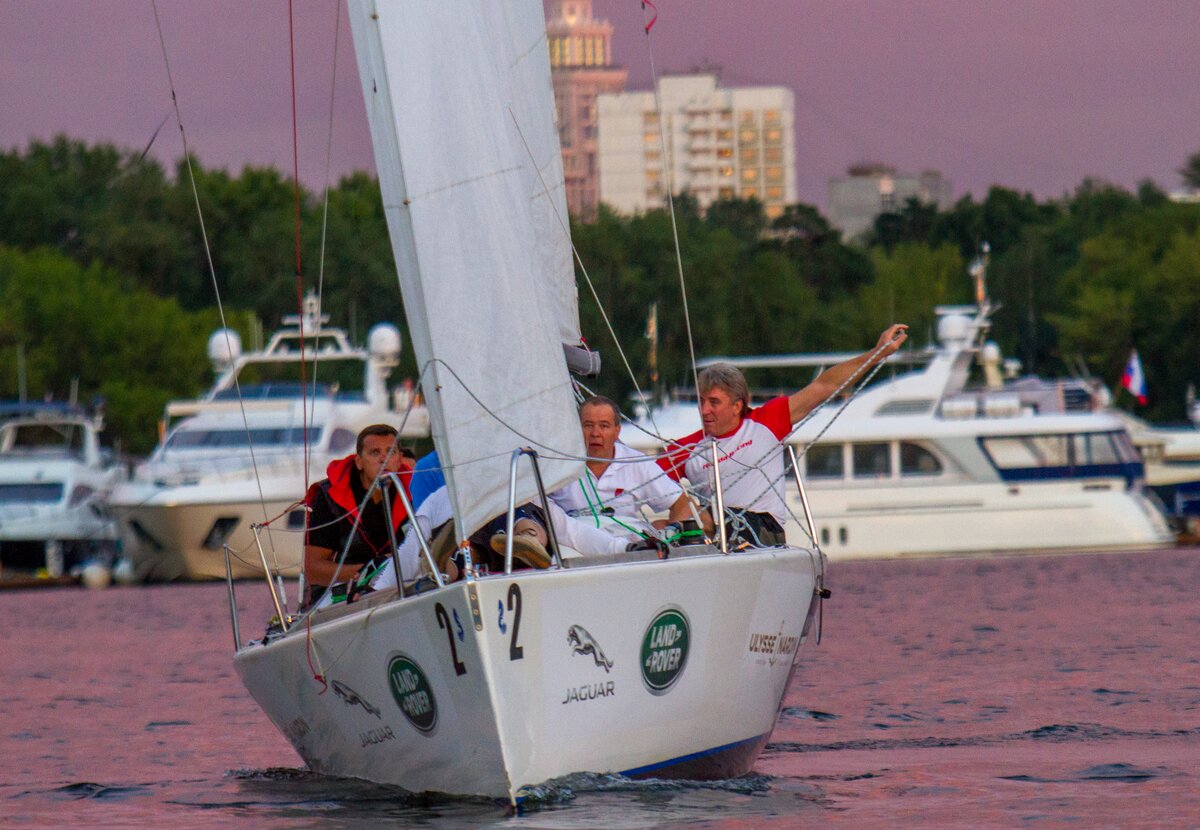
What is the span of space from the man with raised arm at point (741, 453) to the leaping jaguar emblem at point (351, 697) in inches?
71.8

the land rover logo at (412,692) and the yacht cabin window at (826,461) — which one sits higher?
the land rover logo at (412,692)

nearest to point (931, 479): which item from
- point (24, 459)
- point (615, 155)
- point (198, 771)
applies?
A: point (24, 459)

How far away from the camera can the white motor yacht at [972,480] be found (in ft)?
122

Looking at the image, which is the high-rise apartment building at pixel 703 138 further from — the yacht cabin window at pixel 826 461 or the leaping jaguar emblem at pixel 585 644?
the leaping jaguar emblem at pixel 585 644

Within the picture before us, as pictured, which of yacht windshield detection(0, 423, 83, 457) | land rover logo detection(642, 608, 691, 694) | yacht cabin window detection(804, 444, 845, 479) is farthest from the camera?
yacht windshield detection(0, 423, 83, 457)

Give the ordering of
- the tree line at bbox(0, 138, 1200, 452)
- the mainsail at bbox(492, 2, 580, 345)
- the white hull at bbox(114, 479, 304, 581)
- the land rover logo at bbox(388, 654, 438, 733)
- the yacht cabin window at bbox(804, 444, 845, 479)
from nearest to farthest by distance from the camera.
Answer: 1. the land rover logo at bbox(388, 654, 438, 733)
2. the mainsail at bbox(492, 2, 580, 345)
3. the white hull at bbox(114, 479, 304, 581)
4. the yacht cabin window at bbox(804, 444, 845, 479)
5. the tree line at bbox(0, 138, 1200, 452)

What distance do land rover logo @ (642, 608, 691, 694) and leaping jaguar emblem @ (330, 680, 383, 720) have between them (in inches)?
44.7

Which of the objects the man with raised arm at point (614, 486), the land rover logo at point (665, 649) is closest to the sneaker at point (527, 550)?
the land rover logo at point (665, 649)

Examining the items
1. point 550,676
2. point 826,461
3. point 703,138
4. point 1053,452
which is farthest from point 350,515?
point 703,138

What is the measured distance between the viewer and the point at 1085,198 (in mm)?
77125

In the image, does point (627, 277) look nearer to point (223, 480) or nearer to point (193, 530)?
point (223, 480)

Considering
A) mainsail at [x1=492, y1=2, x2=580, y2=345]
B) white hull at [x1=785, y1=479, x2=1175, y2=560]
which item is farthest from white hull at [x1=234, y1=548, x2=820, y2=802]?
white hull at [x1=785, y1=479, x2=1175, y2=560]

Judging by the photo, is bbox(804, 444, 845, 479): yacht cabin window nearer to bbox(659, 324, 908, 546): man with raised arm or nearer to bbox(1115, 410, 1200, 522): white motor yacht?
bbox(1115, 410, 1200, 522): white motor yacht

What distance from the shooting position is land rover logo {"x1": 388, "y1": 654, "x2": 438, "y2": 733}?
8.62m
